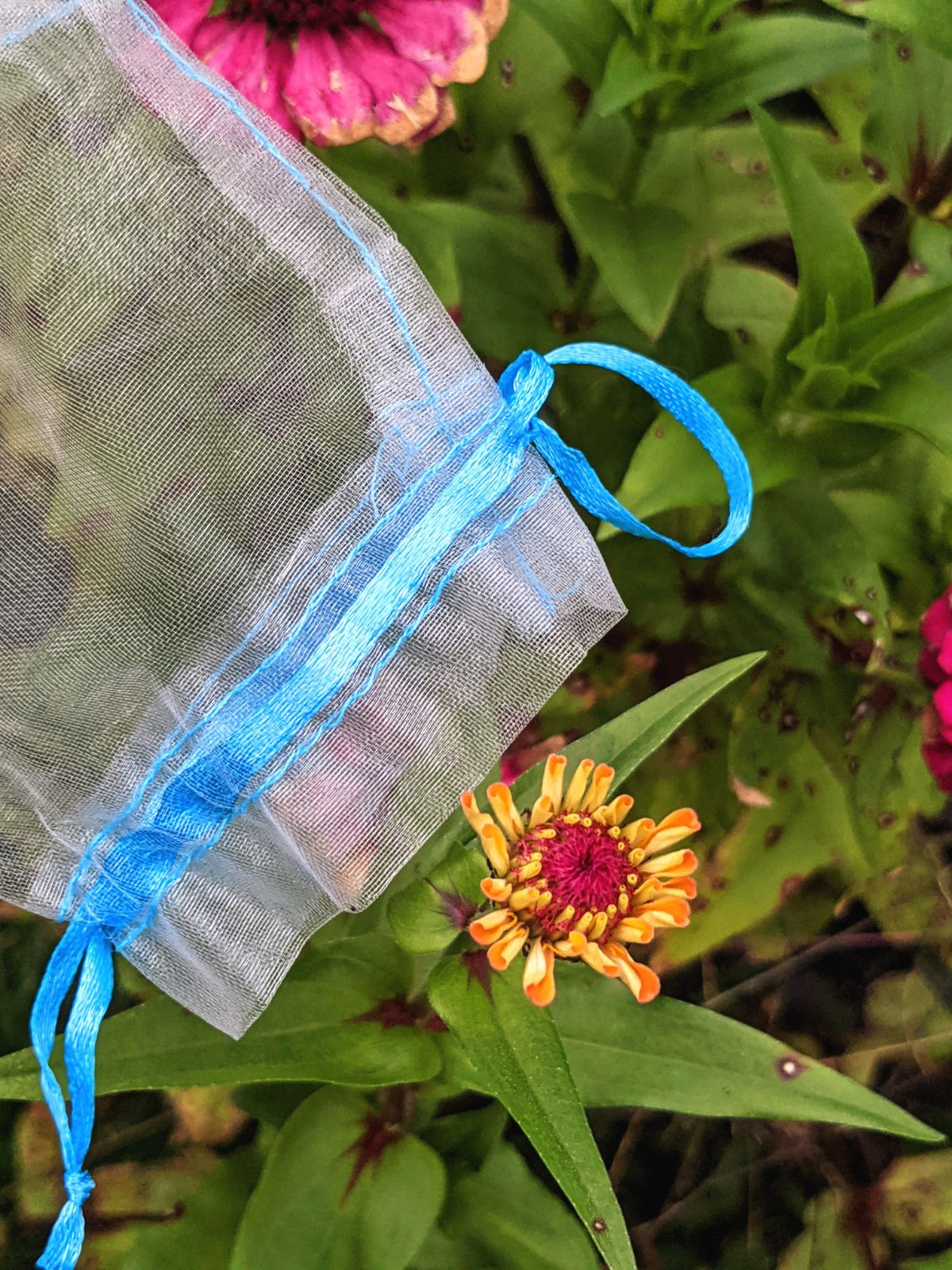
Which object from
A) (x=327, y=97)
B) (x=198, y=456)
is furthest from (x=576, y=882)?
(x=327, y=97)

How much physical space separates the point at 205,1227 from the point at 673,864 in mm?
457

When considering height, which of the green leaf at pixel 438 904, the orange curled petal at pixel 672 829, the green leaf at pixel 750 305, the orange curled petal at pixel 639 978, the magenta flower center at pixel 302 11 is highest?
the magenta flower center at pixel 302 11

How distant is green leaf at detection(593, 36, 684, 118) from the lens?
53 cm

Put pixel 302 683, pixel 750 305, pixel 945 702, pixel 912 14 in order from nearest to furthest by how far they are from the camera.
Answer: pixel 302 683 → pixel 912 14 → pixel 945 702 → pixel 750 305

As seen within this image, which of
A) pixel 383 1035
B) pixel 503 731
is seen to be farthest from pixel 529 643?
pixel 383 1035

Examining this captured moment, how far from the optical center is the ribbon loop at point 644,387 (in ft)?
1.34

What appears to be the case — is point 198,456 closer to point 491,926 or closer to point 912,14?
point 491,926

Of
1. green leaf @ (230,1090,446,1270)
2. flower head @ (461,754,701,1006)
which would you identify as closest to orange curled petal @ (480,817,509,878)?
flower head @ (461,754,701,1006)

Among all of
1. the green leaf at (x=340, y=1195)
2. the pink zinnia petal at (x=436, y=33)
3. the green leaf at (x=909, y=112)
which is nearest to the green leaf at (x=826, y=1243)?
the green leaf at (x=340, y=1195)

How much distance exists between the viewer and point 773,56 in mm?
577

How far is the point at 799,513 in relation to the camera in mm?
705

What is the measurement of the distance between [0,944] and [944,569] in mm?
736

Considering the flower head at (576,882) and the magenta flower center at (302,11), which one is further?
the magenta flower center at (302,11)

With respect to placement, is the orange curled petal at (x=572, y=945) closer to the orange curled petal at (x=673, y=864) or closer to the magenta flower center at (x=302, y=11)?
the orange curled petal at (x=673, y=864)
